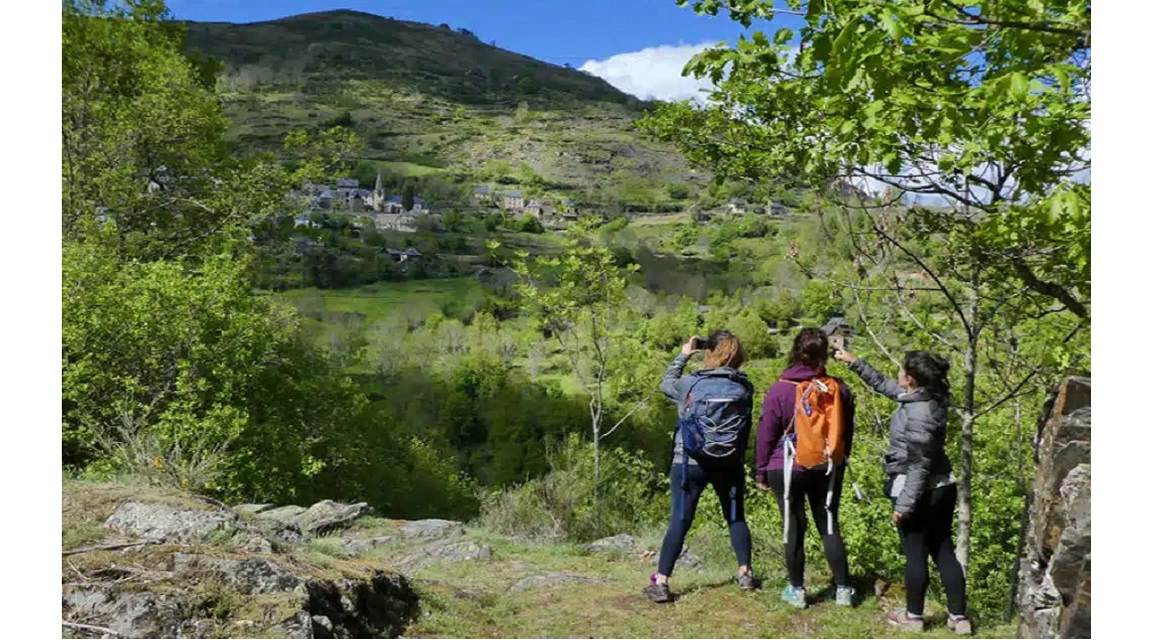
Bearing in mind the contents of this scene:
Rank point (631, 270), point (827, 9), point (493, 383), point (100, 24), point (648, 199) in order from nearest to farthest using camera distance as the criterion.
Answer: point (827, 9), point (100, 24), point (631, 270), point (493, 383), point (648, 199)

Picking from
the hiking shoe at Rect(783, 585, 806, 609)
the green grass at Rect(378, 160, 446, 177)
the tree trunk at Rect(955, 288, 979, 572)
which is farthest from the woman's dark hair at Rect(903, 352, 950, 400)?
the green grass at Rect(378, 160, 446, 177)

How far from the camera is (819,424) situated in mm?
5426

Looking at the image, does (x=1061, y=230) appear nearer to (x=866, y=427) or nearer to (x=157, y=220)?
(x=866, y=427)

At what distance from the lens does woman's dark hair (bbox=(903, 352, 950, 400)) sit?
5.05m

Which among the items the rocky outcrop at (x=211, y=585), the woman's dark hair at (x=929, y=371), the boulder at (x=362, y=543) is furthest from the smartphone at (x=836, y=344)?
the boulder at (x=362, y=543)

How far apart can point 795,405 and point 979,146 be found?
6.40 ft

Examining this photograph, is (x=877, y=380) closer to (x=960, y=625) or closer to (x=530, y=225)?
(x=960, y=625)

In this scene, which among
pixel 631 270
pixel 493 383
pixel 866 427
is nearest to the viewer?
pixel 866 427

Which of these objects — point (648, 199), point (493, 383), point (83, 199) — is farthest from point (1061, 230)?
point (648, 199)

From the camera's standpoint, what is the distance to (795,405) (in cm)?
548

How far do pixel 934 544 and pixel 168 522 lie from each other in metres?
4.92

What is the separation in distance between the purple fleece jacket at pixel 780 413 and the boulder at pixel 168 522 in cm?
363

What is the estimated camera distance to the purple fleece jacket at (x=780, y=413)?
5.50 metres

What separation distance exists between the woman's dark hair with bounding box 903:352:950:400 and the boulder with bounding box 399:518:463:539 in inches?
252
